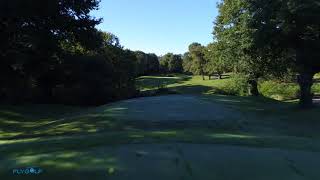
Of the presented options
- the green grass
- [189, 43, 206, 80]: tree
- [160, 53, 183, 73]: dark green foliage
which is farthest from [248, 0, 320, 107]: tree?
[160, 53, 183, 73]: dark green foliage

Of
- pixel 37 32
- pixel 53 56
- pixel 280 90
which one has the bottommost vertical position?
pixel 280 90

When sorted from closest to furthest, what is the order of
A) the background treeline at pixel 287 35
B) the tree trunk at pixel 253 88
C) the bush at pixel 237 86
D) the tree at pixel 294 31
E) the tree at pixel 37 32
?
the tree at pixel 294 31 → the background treeline at pixel 287 35 → the tree at pixel 37 32 → the bush at pixel 237 86 → the tree trunk at pixel 253 88

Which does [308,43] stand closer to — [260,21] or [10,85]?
[260,21]

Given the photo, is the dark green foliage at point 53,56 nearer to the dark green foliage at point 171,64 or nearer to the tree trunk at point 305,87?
the tree trunk at point 305,87

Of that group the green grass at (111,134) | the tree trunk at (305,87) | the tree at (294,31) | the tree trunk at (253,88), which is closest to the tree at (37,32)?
the green grass at (111,134)

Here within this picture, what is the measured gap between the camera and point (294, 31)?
27844 mm

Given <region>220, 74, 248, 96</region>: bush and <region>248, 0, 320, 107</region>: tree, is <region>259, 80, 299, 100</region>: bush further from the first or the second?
<region>248, 0, 320, 107</region>: tree

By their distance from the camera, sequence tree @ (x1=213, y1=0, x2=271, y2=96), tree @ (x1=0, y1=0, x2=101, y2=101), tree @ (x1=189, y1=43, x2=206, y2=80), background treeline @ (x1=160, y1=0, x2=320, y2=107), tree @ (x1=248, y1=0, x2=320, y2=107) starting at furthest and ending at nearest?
tree @ (x1=189, y1=43, x2=206, y2=80), tree @ (x1=213, y1=0, x2=271, y2=96), tree @ (x1=0, y1=0, x2=101, y2=101), background treeline @ (x1=160, y1=0, x2=320, y2=107), tree @ (x1=248, y1=0, x2=320, y2=107)

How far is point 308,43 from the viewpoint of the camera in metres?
28.0

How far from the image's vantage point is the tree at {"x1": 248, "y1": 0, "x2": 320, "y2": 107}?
26.8 m

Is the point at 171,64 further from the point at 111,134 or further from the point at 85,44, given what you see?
the point at 111,134

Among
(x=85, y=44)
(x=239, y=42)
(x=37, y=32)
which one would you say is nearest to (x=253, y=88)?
(x=239, y=42)

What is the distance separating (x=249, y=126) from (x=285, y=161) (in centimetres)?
1188

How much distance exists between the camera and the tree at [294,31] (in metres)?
26.8
